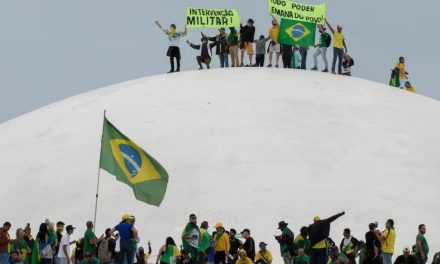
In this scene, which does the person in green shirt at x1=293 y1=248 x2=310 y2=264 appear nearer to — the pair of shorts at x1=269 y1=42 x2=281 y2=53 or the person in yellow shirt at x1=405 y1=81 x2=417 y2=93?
the pair of shorts at x1=269 y1=42 x2=281 y2=53

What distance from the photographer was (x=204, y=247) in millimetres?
27438

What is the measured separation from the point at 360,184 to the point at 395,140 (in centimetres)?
234

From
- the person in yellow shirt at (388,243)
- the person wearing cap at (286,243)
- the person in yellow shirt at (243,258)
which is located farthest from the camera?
the person wearing cap at (286,243)

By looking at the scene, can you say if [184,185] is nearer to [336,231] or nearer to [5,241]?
[336,231]

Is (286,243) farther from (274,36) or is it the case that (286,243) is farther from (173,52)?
(173,52)

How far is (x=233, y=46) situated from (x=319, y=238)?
1171 cm

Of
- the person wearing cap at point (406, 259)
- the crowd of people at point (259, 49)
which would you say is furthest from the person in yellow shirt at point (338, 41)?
the person wearing cap at point (406, 259)

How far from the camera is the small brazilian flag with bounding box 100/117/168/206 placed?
89.9ft

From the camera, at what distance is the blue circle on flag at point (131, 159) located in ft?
90.0

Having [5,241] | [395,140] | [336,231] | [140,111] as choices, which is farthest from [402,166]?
[5,241]

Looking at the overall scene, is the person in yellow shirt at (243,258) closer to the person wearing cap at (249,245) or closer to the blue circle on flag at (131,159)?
the person wearing cap at (249,245)

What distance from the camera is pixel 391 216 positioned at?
30.9m

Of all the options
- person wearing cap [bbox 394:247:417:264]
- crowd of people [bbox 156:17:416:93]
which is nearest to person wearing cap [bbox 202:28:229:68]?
crowd of people [bbox 156:17:416:93]

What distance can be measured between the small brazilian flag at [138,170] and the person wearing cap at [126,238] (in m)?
0.70
